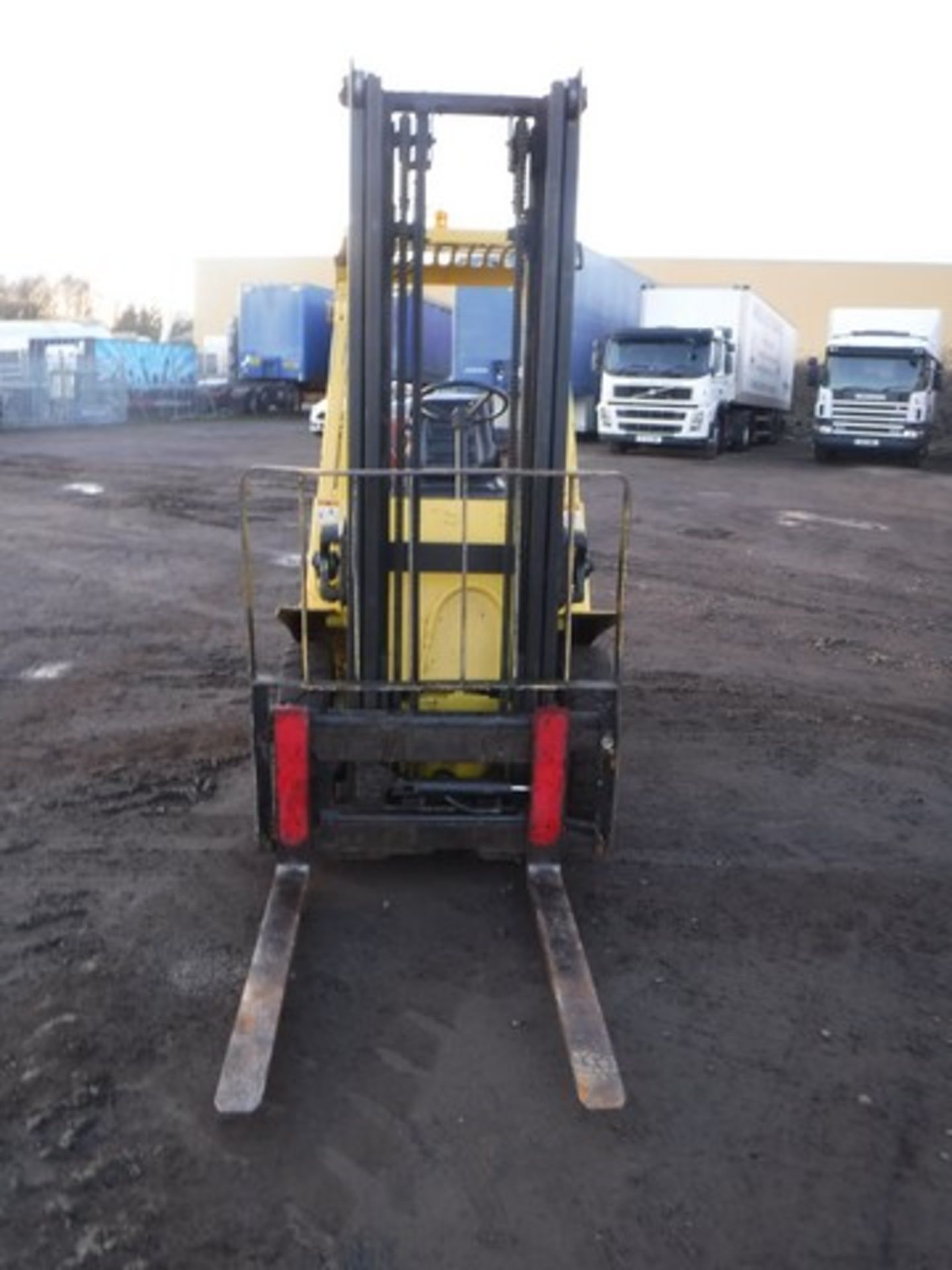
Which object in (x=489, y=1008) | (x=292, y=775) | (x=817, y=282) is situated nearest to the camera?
(x=489, y=1008)

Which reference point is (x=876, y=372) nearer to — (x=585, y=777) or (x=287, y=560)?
(x=287, y=560)

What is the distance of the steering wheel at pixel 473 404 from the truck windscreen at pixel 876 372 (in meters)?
25.6

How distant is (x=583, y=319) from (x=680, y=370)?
109 inches

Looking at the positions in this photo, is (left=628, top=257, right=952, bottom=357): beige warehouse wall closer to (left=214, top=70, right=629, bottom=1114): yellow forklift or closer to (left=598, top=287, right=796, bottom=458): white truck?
(left=598, top=287, right=796, bottom=458): white truck

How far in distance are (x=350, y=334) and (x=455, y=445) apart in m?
0.86

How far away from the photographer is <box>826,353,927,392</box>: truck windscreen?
93.8 ft

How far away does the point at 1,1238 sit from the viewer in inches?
118

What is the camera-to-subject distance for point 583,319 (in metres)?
27.7

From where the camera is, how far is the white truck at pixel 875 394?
2864 cm

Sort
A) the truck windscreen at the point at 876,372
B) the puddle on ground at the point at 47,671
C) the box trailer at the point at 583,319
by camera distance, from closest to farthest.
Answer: the puddle on ground at the point at 47,671, the box trailer at the point at 583,319, the truck windscreen at the point at 876,372

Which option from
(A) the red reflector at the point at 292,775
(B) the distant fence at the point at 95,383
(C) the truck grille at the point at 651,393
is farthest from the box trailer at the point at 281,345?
(A) the red reflector at the point at 292,775

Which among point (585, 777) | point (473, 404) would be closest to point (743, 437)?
point (473, 404)

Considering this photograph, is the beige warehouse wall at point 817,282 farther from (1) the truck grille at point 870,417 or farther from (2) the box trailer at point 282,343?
(1) the truck grille at point 870,417

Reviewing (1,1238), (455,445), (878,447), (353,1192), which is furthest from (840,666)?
(878,447)
